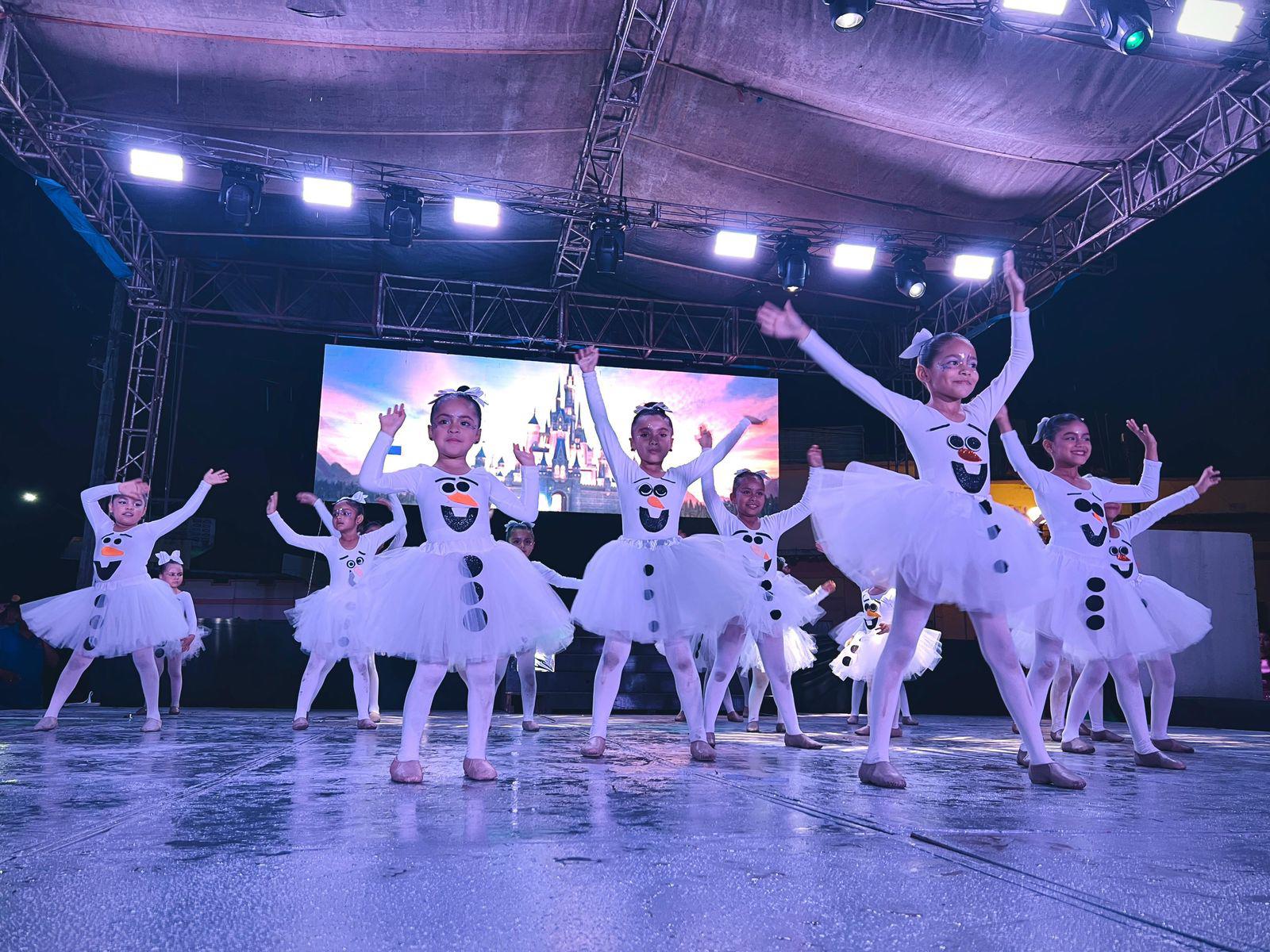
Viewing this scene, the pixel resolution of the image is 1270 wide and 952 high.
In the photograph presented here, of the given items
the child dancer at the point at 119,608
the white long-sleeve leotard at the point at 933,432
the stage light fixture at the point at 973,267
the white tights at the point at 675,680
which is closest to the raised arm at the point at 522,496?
the white tights at the point at 675,680

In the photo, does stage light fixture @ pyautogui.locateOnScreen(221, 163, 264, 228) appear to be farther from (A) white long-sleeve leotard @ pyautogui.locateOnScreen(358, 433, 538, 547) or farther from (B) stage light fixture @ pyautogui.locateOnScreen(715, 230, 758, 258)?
(A) white long-sleeve leotard @ pyautogui.locateOnScreen(358, 433, 538, 547)

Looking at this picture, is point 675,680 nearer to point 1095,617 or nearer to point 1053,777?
point 1053,777

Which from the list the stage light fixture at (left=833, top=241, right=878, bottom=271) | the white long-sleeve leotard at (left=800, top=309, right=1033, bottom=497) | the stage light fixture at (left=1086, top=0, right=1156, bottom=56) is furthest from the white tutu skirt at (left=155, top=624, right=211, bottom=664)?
the stage light fixture at (left=1086, top=0, right=1156, bottom=56)

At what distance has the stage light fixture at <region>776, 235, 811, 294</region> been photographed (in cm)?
984

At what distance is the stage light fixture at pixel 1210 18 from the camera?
21.7 ft

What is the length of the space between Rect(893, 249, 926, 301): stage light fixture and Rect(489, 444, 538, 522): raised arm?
25.0ft

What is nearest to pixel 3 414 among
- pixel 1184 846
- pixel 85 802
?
pixel 85 802

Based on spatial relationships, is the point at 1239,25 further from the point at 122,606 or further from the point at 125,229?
the point at 125,229

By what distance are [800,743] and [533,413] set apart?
737 cm

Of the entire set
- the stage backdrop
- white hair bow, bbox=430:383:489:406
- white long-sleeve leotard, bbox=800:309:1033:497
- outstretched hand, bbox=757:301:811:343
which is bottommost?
white long-sleeve leotard, bbox=800:309:1033:497

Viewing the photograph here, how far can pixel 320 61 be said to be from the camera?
780 cm

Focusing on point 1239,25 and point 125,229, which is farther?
point 125,229

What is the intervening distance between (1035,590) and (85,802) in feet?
9.70

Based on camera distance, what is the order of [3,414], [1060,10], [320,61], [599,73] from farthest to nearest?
[3,414] → [599,73] → [320,61] → [1060,10]
